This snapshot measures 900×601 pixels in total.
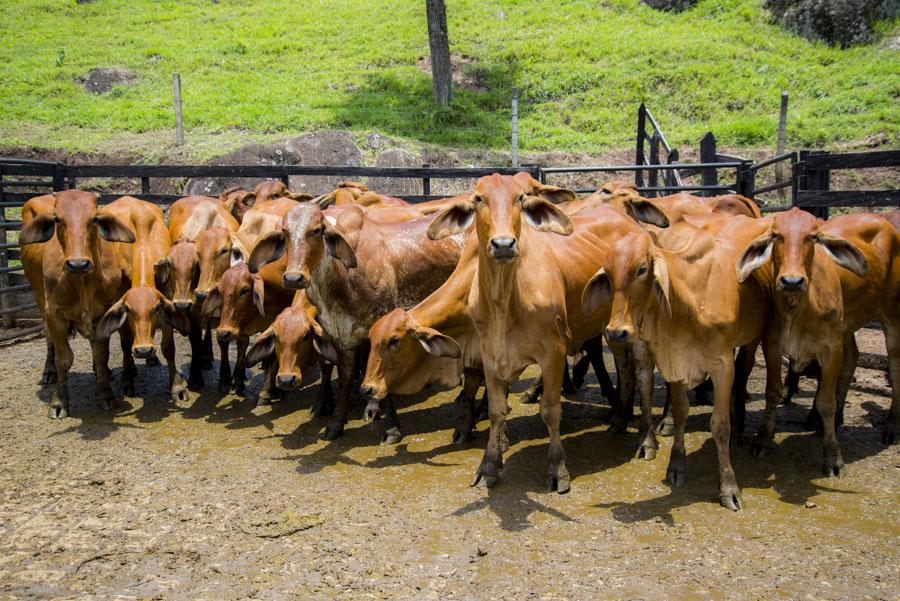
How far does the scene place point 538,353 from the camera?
600 cm

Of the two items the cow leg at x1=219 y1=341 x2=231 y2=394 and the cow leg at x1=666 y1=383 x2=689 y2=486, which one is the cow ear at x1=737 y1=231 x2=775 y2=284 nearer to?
the cow leg at x1=666 y1=383 x2=689 y2=486

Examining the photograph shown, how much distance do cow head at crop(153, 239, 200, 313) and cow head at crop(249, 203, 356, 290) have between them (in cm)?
152

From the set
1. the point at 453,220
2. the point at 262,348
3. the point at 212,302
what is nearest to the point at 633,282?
the point at 453,220

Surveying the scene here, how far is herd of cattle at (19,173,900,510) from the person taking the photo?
227 inches

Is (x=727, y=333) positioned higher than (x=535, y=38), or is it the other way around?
(x=535, y=38)

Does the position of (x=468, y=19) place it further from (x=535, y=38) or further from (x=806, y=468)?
(x=806, y=468)

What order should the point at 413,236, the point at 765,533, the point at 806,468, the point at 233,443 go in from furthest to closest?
1. the point at 413,236
2. the point at 233,443
3. the point at 806,468
4. the point at 765,533

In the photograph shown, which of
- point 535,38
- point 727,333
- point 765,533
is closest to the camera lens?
point 765,533

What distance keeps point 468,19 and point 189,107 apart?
11.9 metres

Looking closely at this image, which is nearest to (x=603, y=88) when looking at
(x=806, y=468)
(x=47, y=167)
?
(x=47, y=167)

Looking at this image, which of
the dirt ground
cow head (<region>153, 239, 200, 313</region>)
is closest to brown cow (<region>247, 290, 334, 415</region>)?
the dirt ground

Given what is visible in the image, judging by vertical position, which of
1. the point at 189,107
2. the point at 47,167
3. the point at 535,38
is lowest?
the point at 47,167

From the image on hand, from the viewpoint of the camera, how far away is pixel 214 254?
8.78 metres

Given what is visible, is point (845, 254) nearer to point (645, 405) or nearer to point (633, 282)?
point (633, 282)
